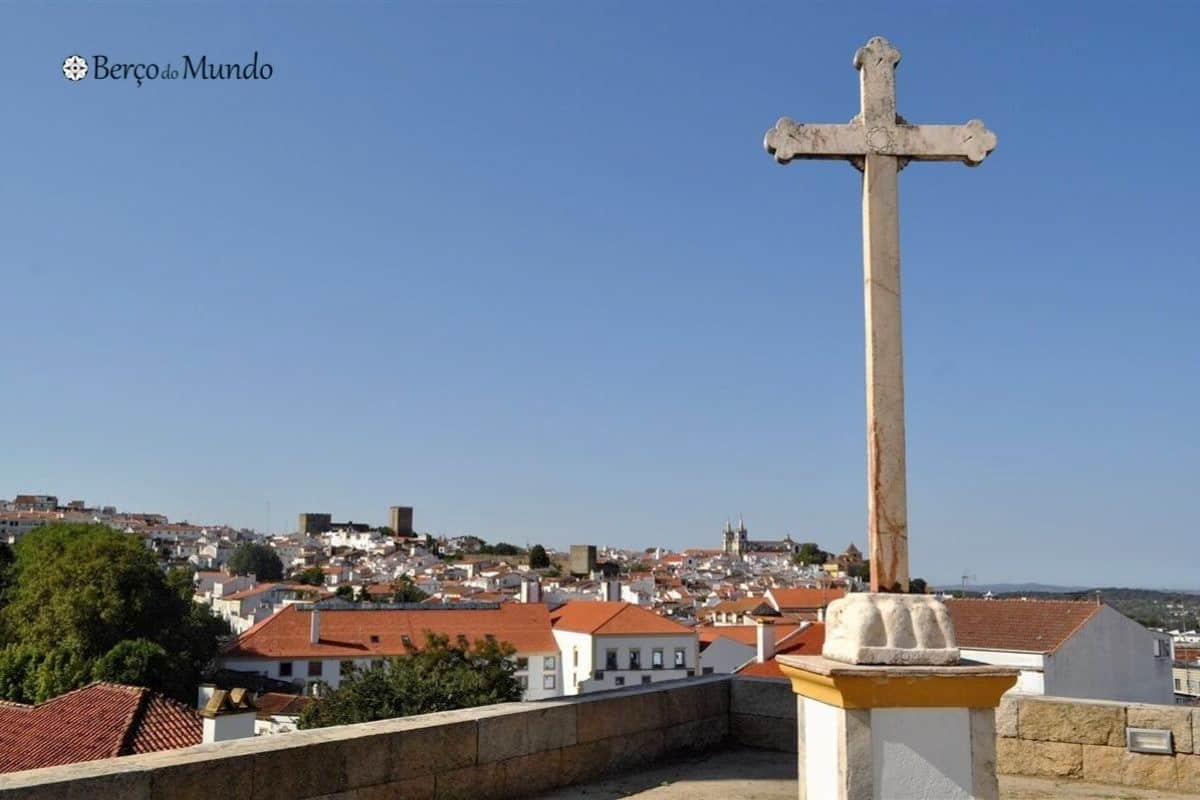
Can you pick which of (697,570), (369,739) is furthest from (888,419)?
(697,570)

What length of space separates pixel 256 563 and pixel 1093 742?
112681mm

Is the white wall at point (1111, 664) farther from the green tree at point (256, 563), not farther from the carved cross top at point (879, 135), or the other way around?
the green tree at point (256, 563)

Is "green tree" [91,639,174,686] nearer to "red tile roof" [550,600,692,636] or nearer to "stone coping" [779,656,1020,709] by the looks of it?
"red tile roof" [550,600,692,636]

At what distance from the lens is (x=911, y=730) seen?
3734 millimetres

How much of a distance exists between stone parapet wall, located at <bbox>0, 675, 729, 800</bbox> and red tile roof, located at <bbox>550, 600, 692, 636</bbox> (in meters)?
43.6

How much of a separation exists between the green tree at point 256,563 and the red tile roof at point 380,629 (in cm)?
5858

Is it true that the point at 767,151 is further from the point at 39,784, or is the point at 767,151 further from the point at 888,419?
the point at 39,784

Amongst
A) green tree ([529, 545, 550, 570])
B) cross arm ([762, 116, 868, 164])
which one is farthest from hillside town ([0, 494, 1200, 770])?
green tree ([529, 545, 550, 570])

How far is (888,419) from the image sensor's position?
163 inches

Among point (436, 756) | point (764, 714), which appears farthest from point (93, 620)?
point (436, 756)

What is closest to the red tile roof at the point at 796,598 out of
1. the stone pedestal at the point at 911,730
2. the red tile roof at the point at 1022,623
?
the red tile roof at the point at 1022,623

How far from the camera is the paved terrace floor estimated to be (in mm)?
5484

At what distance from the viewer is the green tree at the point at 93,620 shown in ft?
121

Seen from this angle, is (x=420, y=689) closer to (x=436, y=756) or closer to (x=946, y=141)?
(x=436, y=756)
